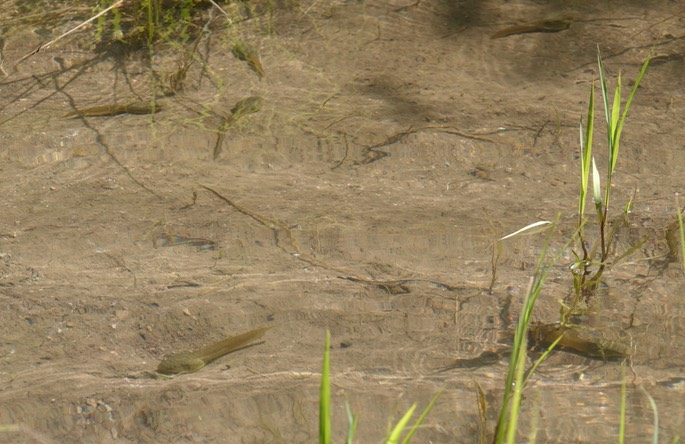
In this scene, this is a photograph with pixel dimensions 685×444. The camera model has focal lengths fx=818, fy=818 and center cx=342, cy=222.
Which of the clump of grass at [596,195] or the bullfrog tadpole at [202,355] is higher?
the clump of grass at [596,195]

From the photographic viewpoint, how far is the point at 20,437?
1.78 meters

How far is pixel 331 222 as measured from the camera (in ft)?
7.97

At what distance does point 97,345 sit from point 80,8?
6.25 feet

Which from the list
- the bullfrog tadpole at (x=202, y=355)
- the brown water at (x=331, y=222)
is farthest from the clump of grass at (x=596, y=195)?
the bullfrog tadpole at (x=202, y=355)

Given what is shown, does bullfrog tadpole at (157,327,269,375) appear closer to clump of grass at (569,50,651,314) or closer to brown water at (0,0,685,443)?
brown water at (0,0,685,443)

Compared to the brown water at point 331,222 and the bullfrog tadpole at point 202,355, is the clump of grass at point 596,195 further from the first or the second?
the bullfrog tadpole at point 202,355

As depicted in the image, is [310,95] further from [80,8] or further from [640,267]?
[640,267]

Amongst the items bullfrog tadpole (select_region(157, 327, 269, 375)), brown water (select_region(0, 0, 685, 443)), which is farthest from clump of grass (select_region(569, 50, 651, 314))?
bullfrog tadpole (select_region(157, 327, 269, 375))

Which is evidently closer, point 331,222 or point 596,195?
point 596,195

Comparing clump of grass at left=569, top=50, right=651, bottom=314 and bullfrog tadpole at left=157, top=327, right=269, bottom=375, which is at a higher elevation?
clump of grass at left=569, top=50, right=651, bottom=314

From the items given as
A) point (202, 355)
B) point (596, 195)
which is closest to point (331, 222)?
point (202, 355)

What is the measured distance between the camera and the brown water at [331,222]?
1.87 metres

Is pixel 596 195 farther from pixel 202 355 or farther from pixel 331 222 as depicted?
pixel 202 355

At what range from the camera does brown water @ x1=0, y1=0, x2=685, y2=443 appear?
6.13 ft
